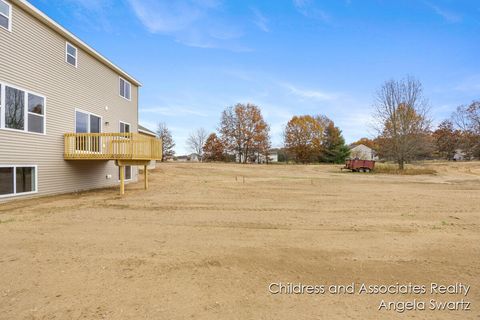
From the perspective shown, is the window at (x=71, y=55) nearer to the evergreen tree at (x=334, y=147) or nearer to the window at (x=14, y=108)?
the window at (x=14, y=108)

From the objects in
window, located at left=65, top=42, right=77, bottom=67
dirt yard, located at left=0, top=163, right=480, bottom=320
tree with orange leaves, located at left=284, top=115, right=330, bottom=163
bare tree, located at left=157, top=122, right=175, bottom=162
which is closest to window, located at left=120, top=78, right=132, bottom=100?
window, located at left=65, top=42, right=77, bottom=67

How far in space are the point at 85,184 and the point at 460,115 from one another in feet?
192

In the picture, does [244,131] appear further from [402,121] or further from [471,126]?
[471,126]

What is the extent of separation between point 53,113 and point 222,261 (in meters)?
10.7

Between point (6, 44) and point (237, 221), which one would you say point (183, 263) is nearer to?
point (237, 221)

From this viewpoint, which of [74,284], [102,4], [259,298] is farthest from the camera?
[102,4]

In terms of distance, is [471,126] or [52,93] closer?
[52,93]

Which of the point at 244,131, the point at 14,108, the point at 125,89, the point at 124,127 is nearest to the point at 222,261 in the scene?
the point at 14,108

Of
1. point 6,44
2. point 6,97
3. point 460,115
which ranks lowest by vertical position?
point 6,97

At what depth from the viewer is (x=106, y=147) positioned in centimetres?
1255

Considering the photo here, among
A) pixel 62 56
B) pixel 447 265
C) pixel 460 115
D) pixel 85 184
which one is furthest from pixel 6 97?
pixel 460 115

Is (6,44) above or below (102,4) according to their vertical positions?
below

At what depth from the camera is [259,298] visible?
2.94 metres

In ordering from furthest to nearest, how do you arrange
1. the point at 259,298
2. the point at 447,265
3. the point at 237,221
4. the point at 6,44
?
the point at 6,44
the point at 237,221
the point at 447,265
the point at 259,298
